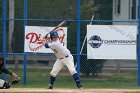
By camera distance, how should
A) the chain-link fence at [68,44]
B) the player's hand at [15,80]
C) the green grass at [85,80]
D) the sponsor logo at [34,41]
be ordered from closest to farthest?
the player's hand at [15,80] → the green grass at [85,80] → the sponsor logo at [34,41] → the chain-link fence at [68,44]

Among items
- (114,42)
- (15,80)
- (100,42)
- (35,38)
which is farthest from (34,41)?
(114,42)

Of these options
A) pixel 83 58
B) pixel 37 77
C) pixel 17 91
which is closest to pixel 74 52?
pixel 83 58

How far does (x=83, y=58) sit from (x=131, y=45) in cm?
200

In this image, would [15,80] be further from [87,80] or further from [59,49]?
[87,80]

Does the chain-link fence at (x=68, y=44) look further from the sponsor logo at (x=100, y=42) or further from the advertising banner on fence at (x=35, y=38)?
the sponsor logo at (x=100, y=42)

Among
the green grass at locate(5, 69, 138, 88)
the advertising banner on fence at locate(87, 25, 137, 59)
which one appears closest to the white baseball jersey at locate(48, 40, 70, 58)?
the green grass at locate(5, 69, 138, 88)

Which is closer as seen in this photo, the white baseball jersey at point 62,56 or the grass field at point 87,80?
the white baseball jersey at point 62,56

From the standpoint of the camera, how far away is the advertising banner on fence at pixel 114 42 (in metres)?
19.4

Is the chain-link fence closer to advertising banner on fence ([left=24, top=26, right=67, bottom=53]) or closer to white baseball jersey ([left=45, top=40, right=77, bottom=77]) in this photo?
advertising banner on fence ([left=24, top=26, right=67, bottom=53])

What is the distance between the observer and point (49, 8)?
22.2m

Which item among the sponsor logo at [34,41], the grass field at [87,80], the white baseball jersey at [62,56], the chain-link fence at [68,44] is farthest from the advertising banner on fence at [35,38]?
the white baseball jersey at [62,56]

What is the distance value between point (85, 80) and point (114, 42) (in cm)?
199

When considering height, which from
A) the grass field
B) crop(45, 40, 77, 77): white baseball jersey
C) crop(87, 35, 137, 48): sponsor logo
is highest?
crop(87, 35, 137, 48): sponsor logo

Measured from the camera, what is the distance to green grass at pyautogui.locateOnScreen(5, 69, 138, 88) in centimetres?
1927
